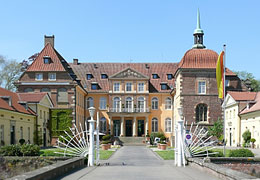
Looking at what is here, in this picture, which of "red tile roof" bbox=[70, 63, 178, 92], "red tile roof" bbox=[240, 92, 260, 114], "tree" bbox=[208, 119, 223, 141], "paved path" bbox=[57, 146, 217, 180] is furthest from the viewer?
"red tile roof" bbox=[70, 63, 178, 92]

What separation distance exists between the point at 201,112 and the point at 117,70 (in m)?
18.3

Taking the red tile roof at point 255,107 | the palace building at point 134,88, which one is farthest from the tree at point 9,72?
the red tile roof at point 255,107

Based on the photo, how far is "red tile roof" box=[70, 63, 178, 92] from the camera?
2415 inches

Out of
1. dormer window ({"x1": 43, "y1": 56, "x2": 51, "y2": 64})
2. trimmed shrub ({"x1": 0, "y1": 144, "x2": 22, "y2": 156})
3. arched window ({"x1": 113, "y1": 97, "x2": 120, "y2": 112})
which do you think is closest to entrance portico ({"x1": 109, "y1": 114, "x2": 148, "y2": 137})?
arched window ({"x1": 113, "y1": 97, "x2": 120, "y2": 112})

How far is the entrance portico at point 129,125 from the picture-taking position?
2357 inches

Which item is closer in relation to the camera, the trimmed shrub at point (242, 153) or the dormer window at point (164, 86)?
the trimmed shrub at point (242, 153)

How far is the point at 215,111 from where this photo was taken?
162 ft

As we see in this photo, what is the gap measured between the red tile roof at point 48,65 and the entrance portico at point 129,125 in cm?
1255

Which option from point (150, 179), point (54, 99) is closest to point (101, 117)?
point (54, 99)

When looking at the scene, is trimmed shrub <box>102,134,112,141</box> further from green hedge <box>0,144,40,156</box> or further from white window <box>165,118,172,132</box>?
green hedge <box>0,144,40,156</box>

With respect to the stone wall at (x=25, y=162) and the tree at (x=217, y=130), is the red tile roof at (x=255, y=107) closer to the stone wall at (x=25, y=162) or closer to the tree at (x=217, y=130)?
the tree at (x=217, y=130)

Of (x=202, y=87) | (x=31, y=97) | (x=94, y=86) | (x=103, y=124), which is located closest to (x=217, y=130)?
(x=202, y=87)

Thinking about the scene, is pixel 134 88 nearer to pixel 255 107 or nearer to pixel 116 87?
pixel 116 87

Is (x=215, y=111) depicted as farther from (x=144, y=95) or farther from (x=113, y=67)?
(x=113, y=67)
